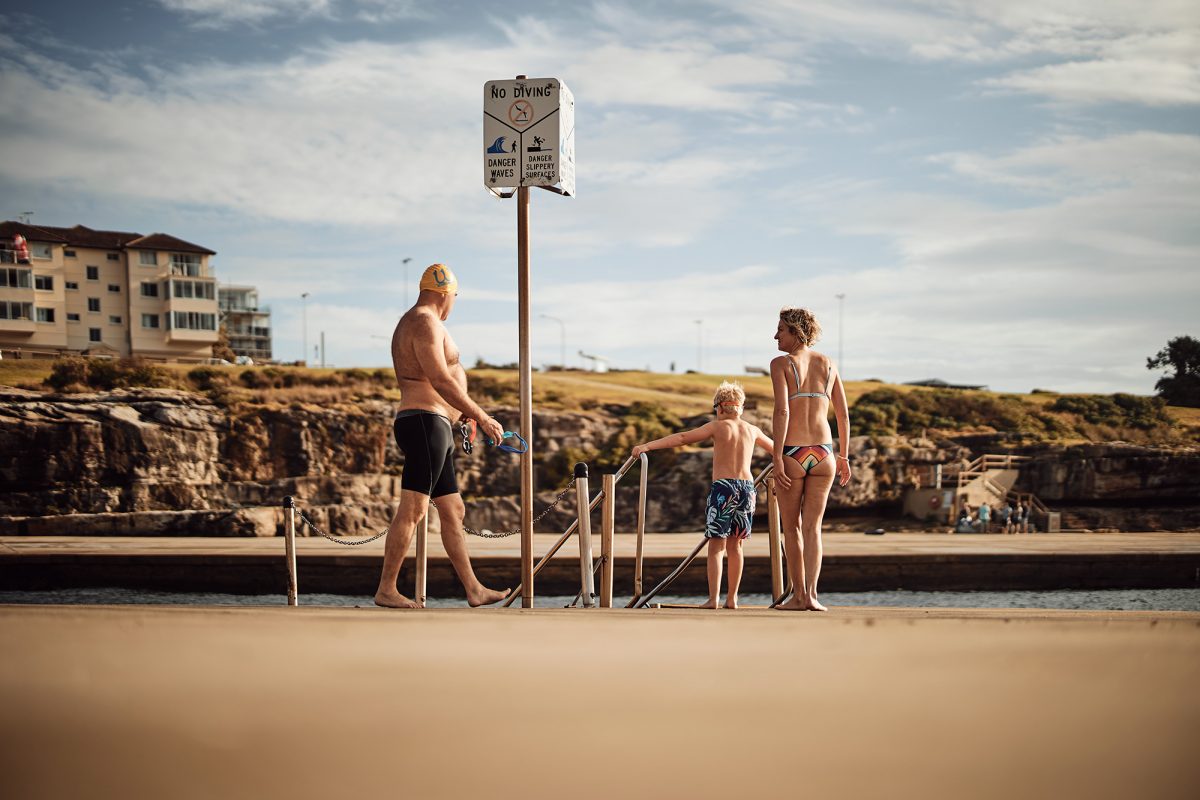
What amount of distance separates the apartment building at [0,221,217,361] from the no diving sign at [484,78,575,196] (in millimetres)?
57751

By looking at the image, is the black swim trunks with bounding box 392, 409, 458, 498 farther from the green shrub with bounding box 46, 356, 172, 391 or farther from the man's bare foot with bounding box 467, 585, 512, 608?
the green shrub with bounding box 46, 356, 172, 391

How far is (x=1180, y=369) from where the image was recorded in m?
55.4

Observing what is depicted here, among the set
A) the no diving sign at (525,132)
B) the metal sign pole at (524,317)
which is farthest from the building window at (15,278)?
the metal sign pole at (524,317)

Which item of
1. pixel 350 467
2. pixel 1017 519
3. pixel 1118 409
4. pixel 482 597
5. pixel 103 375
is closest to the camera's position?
pixel 482 597

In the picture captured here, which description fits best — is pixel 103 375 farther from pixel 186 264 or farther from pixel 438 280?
pixel 438 280

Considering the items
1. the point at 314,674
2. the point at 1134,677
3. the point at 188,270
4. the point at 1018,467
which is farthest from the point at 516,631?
the point at 188,270

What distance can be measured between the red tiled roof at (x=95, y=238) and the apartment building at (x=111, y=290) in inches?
2.2

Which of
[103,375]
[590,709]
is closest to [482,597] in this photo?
[590,709]

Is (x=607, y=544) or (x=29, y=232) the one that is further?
(x=29, y=232)

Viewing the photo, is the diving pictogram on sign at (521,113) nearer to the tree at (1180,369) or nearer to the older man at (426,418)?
the older man at (426,418)

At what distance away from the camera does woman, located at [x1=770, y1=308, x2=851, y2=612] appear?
19.8 feet

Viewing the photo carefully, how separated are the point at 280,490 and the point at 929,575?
26.2 metres

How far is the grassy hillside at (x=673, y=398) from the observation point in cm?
4138

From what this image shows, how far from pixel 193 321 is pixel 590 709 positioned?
212ft
